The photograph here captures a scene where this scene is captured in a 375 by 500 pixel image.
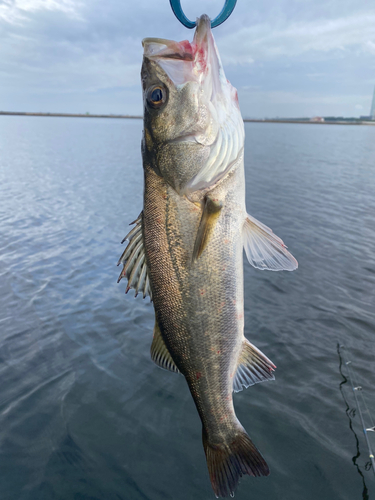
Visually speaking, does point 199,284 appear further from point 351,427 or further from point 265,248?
point 351,427

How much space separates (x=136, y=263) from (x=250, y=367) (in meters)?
1.16

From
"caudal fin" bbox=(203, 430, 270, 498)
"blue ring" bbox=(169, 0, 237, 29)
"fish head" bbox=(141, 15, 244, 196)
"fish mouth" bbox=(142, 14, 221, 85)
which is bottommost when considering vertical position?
"caudal fin" bbox=(203, 430, 270, 498)

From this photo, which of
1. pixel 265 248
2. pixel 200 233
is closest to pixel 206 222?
pixel 200 233

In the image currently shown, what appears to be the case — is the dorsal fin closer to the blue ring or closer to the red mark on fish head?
the red mark on fish head

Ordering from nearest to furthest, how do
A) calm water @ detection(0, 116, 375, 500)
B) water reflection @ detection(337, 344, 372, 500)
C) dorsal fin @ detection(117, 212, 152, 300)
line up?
1. dorsal fin @ detection(117, 212, 152, 300)
2. water reflection @ detection(337, 344, 372, 500)
3. calm water @ detection(0, 116, 375, 500)

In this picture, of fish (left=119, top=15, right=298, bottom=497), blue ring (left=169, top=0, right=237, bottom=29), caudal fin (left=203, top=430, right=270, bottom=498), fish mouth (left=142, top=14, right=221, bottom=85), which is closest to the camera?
blue ring (left=169, top=0, right=237, bottom=29)

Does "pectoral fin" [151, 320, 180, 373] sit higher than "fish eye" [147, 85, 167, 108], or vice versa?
"fish eye" [147, 85, 167, 108]

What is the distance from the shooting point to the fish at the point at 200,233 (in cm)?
228

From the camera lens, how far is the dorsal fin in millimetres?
2531

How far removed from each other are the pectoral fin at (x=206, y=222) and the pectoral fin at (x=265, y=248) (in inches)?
13.0

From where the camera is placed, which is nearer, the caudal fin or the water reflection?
the caudal fin

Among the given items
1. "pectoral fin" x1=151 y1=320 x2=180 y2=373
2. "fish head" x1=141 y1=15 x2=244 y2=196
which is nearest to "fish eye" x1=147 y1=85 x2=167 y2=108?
"fish head" x1=141 y1=15 x2=244 y2=196

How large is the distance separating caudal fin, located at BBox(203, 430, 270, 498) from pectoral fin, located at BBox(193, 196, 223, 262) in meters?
1.43

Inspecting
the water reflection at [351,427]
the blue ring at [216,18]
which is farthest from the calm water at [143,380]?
the blue ring at [216,18]
